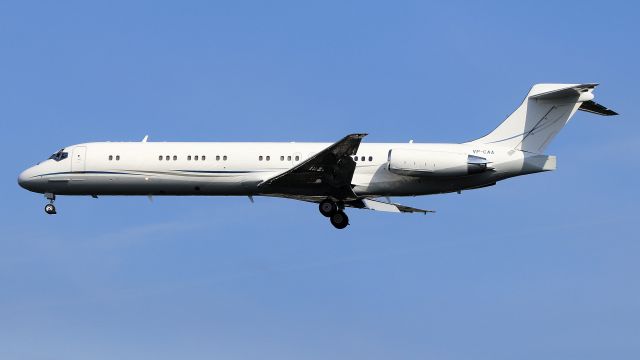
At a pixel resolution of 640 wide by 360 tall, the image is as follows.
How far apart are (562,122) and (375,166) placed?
19.6 ft

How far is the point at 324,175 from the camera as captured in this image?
37281 mm

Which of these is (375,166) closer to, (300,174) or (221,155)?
(300,174)

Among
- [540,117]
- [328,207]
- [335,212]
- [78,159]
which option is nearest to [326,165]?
[328,207]

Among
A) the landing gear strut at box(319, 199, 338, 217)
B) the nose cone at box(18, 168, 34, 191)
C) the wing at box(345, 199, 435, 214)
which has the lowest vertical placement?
the landing gear strut at box(319, 199, 338, 217)

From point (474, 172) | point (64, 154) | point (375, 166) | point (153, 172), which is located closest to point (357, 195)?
point (375, 166)

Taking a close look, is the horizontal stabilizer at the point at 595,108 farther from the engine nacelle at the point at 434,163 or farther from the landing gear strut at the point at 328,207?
the landing gear strut at the point at 328,207

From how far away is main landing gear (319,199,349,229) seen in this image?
38.8 meters

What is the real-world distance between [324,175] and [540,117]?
6.97 metres

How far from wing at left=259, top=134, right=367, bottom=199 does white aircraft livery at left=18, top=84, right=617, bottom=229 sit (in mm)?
31

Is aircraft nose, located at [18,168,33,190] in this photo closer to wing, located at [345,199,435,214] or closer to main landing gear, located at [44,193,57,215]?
main landing gear, located at [44,193,57,215]

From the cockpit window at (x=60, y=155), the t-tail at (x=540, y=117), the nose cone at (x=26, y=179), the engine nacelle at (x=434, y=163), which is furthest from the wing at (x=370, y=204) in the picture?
the nose cone at (x=26, y=179)

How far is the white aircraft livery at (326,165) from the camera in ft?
120

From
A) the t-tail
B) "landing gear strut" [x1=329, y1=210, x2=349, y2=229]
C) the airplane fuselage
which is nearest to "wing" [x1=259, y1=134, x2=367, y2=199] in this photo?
the airplane fuselage

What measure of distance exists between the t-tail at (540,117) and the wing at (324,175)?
15.4ft
